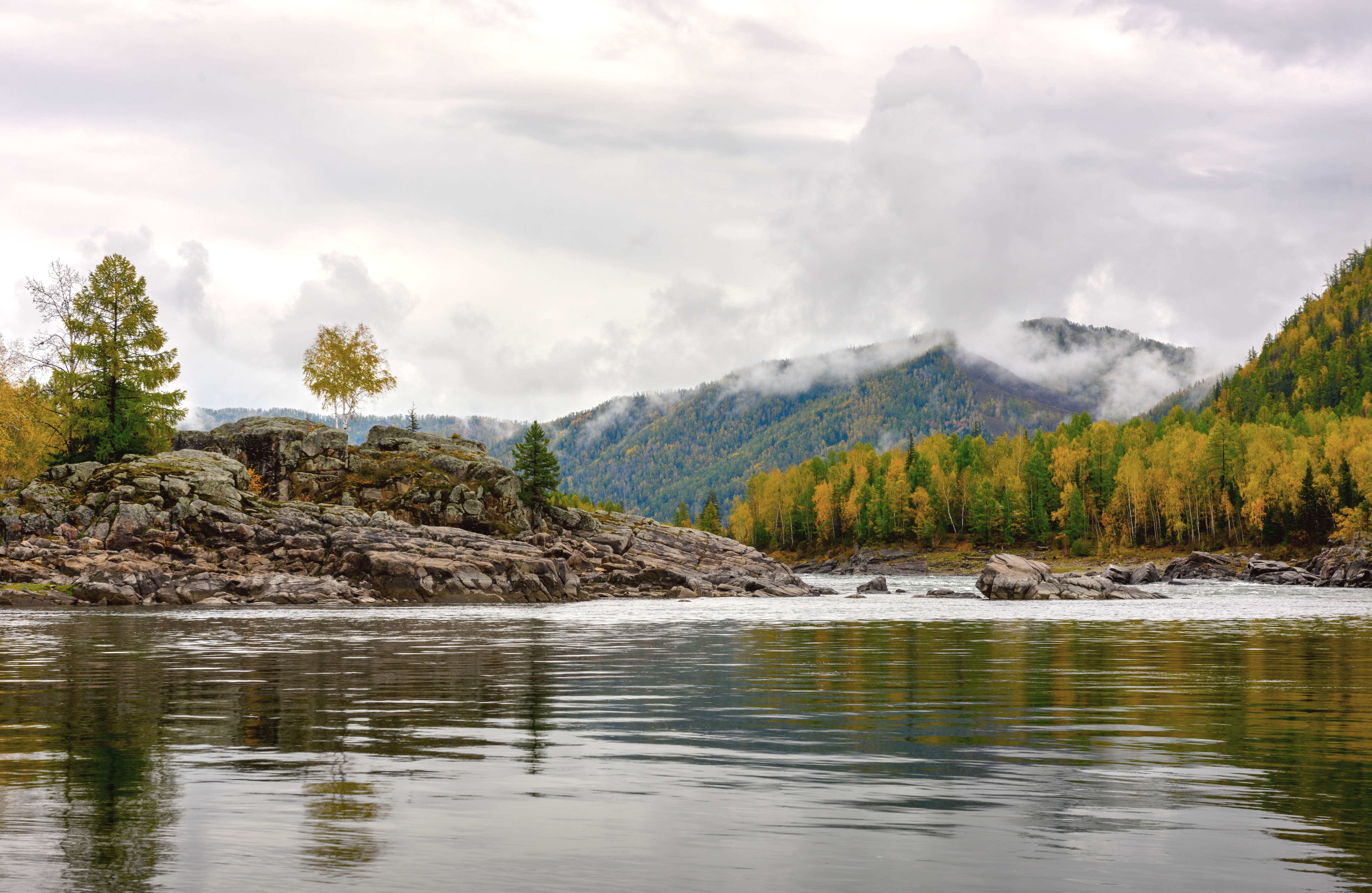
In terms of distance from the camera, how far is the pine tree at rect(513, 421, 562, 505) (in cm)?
10256

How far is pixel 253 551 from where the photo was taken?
238 feet

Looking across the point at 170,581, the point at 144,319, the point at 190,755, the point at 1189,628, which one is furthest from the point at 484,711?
the point at 144,319

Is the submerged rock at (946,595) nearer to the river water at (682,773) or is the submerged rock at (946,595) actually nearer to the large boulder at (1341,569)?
the large boulder at (1341,569)

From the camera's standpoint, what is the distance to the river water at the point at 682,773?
758 cm

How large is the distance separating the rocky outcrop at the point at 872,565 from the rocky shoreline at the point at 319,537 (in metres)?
54.7

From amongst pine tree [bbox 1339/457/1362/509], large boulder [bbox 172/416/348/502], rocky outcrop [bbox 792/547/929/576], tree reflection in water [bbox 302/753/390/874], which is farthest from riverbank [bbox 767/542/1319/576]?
tree reflection in water [bbox 302/753/390/874]

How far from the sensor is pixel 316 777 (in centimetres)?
1106

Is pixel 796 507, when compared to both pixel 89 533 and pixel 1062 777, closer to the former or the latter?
pixel 89 533

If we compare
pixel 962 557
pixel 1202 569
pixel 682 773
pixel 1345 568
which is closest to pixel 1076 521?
pixel 962 557

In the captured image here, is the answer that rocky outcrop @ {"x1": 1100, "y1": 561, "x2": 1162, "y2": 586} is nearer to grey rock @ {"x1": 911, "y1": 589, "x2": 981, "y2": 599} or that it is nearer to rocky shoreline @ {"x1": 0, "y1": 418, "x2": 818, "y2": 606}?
grey rock @ {"x1": 911, "y1": 589, "x2": 981, "y2": 599}

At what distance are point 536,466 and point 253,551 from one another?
3654 centimetres

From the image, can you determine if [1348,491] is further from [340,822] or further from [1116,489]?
[340,822]

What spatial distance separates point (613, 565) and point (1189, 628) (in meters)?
58.2

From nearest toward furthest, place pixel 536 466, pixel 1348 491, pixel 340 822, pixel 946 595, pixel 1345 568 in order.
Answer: pixel 340 822
pixel 946 595
pixel 536 466
pixel 1345 568
pixel 1348 491
